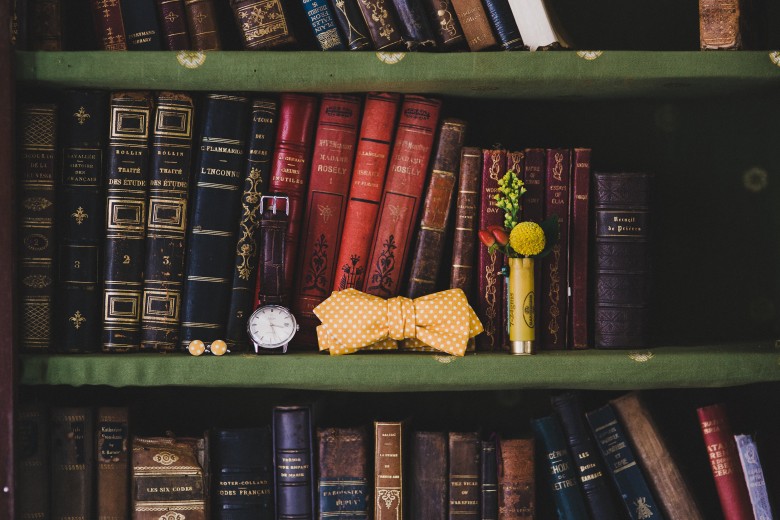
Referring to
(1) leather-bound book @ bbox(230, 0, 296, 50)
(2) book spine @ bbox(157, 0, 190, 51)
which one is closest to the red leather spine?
(1) leather-bound book @ bbox(230, 0, 296, 50)

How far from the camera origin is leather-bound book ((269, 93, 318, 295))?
1188mm

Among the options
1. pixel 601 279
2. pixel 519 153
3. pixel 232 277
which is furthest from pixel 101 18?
pixel 601 279

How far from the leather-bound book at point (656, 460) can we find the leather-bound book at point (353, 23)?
2.22 feet

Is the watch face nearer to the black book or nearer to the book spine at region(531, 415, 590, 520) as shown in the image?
the black book

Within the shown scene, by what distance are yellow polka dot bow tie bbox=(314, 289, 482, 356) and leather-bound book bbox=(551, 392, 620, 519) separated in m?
0.20

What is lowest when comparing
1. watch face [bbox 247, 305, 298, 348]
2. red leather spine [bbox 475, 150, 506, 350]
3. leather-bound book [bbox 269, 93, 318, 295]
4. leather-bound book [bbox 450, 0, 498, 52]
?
watch face [bbox 247, 305, 298, 348]

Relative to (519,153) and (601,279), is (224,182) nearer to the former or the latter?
(519,153)

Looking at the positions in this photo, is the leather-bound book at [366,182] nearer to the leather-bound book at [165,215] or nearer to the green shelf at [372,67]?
the green shelf at [372,67]

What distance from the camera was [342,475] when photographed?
1.17 meters

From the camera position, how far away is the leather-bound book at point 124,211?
1151mm

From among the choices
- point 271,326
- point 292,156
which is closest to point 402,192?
point 292,156

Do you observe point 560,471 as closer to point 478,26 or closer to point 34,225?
point 478,26

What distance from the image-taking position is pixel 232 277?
118 cm

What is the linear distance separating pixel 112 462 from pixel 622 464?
30.9 inches
